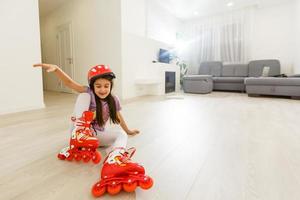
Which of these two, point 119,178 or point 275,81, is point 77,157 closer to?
point 119,178

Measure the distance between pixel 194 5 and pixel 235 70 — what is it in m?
2.45

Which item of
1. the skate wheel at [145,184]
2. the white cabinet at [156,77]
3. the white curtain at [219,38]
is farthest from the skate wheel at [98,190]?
the white curtain at [219,38]

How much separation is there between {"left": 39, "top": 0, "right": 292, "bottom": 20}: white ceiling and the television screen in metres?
1.46

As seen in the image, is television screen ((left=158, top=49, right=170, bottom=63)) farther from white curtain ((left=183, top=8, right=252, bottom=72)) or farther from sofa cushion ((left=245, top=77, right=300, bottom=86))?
sofa cushion ((left=245, top=77, right=300, bottom=86))

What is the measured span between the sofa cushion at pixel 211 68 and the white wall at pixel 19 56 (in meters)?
5.10

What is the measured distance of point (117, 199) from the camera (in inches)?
30.9

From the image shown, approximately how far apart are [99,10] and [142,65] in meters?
1.64

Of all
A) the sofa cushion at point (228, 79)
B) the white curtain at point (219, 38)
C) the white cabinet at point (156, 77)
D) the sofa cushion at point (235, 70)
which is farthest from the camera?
the white curtain at point (219, 38)

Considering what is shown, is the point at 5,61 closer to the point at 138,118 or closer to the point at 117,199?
the point at 138,118

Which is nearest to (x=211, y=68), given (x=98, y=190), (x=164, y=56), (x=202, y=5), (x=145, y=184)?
(x=164, y=56)

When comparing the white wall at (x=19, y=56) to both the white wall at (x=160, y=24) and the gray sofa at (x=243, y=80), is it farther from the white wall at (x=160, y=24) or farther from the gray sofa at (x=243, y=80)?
the gray sofa at (x=243, y=80)

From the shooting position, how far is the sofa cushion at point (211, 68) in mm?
6209

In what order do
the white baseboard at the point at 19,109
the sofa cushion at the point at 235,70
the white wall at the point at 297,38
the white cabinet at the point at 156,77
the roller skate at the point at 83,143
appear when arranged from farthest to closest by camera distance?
the sofa cushion at the point at 235,70
the white wall at the point at 297,38
the white cabinet at the point at 156,77
the white baseboard at the point at 19,109
the roller skate at the point at 83,143

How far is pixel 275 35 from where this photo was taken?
5691mm
